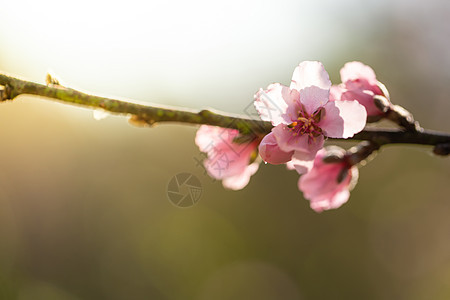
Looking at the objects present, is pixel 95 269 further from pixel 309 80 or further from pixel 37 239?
pixel 309 80

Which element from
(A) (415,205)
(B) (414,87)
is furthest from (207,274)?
(B) (414,87)

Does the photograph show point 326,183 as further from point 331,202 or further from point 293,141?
point 293,141

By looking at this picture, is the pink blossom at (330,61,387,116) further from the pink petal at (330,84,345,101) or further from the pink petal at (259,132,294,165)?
the pink petal at (259,132,294,165)

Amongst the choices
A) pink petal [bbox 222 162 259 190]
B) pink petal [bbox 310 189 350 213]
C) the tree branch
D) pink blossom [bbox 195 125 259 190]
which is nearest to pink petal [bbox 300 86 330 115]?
the tree branch

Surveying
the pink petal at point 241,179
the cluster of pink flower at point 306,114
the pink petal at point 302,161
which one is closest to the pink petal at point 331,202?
the pink petal at point 241,179

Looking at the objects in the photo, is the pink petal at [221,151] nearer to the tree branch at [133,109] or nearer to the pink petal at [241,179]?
the pink petal at [241,179]
